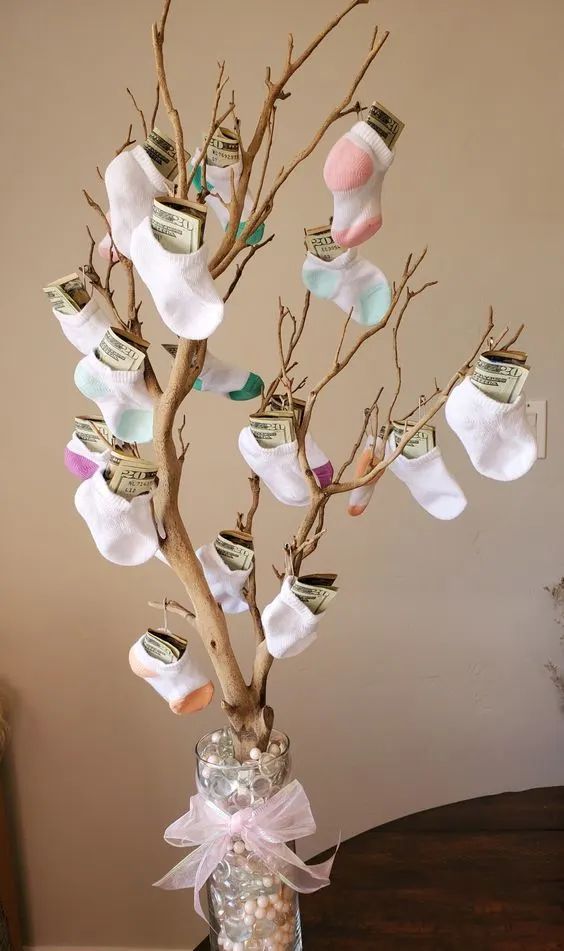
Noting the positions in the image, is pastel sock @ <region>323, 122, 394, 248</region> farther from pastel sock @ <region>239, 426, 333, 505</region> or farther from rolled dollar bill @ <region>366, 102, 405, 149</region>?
pastel sock @ <region>239, 426, 333, 505</region>

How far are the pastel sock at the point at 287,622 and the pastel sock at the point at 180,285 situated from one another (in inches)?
10.4

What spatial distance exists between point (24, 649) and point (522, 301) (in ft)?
4.12

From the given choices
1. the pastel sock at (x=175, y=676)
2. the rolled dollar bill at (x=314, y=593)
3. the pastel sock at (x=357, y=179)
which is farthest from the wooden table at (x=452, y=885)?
the pastel sock at (x=357, y=179)

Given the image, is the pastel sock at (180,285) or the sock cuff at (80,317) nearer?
the pastel sock at (180,285)

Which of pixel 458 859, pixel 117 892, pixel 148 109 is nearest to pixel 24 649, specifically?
pixel 117 892

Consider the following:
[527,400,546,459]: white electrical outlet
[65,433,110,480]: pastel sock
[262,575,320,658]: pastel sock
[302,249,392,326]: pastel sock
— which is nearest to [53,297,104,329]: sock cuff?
[65,433,110,480]: pastel sock

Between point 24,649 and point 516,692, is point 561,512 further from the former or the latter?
point 24,649

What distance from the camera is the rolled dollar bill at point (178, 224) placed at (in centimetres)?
68

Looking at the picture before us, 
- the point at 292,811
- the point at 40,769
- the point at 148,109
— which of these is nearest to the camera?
the point at 292,811

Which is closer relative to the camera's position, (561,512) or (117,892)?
(561,512)

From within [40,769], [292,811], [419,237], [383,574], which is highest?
[419,237]

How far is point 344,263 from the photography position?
0.85 m

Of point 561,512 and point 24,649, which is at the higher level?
point 561,512

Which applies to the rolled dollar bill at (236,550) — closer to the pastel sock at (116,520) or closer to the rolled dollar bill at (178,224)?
the pastel sock at (116,520)
